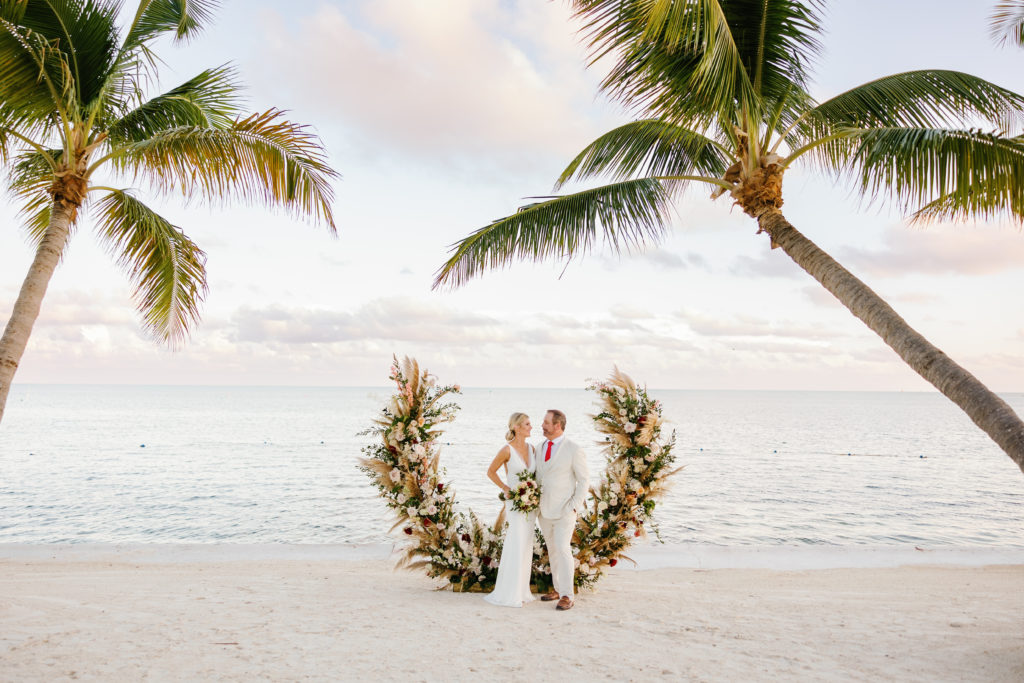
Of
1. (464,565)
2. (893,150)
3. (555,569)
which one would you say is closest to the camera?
(893,150)

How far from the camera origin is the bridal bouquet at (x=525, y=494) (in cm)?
662

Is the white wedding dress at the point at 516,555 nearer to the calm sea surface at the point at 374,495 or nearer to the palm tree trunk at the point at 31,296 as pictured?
the calm sea surface at the point at 374,495

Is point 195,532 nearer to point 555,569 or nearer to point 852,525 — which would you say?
point 555,569

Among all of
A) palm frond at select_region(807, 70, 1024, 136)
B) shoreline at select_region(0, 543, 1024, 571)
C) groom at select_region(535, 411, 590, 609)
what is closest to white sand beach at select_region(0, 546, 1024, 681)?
groom at select_region(535, 411, 590, 609)

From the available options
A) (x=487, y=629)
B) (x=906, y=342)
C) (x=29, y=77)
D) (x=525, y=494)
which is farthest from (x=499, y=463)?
(x=29, y=77)

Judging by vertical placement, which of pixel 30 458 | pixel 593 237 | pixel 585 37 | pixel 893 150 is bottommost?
pixel 30 458

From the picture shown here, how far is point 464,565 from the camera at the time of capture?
7484 mm

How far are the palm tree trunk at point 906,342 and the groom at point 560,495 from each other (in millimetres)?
2936

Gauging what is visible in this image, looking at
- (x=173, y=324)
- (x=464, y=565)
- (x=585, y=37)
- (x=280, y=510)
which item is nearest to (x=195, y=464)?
(x=280, y=510)

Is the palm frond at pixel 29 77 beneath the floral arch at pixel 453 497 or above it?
above

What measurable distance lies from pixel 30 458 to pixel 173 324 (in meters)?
28.5

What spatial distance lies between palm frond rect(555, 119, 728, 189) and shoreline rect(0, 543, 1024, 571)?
239 inches

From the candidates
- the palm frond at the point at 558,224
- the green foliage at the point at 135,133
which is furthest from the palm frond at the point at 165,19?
the palm frond at the point at 558,224

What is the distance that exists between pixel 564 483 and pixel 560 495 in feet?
0.42
